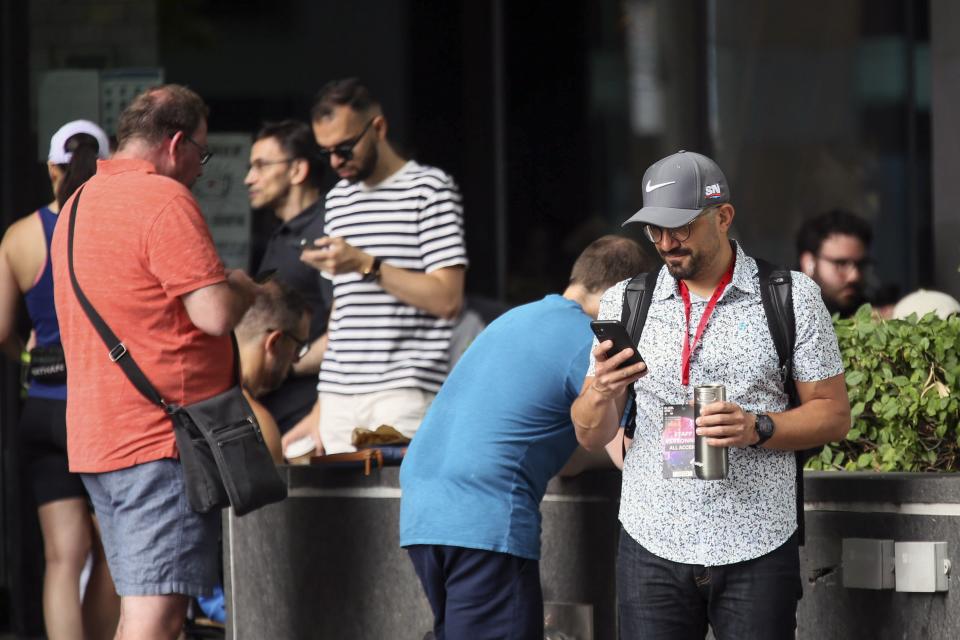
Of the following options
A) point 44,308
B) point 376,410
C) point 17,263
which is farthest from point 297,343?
point 17,263

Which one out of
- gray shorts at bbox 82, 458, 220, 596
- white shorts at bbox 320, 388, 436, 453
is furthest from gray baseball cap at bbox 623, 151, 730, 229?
white shorts at bbox 320, 388, 436, 453

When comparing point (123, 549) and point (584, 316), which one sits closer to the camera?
point (584, 316)

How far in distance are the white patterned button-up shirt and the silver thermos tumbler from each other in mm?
206

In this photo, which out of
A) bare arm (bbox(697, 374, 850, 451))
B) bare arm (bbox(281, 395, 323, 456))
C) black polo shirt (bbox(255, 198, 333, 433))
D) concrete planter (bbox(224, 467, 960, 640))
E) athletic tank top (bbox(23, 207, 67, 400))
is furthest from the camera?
black polo shirt (bbox(255, 198, 333, 433))

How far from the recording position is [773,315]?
4.16m

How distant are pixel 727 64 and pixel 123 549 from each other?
220 inches

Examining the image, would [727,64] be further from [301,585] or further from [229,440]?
[229,440]

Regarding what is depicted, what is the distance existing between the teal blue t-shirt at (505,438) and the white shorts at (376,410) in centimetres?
172

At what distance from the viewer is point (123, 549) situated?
506 centimetres

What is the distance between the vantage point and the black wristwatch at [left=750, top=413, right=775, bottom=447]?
402 centimetres

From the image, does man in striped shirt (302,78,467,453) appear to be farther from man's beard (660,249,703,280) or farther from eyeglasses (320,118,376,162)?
man's beard (660,249,703,280)

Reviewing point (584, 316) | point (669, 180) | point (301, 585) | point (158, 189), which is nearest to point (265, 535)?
point (301, 585)

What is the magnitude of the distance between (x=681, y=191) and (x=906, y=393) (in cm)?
134

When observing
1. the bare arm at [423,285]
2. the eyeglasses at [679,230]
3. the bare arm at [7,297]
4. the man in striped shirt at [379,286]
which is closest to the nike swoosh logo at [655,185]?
the eyeglasses at [679,230]
